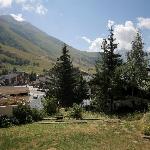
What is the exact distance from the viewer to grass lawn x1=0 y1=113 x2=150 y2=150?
30.0 meters

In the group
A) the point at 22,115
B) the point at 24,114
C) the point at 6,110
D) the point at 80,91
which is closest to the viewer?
the point at 22,115

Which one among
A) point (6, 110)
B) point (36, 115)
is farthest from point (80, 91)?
point (6, 110)

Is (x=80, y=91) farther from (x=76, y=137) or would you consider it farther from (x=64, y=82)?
(x=76, y=137)

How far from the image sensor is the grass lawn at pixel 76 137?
30047 mm

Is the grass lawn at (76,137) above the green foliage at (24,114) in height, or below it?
below

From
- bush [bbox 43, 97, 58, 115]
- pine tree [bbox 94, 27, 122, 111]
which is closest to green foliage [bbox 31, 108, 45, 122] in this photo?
bush [bbox 43, 97, 58, 115]

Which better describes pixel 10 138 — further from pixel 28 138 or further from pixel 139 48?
pixel 139 48

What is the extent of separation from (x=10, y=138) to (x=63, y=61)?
99.5ft

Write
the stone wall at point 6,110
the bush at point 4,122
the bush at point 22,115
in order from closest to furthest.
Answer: the bush at point 4,122 < the bush at point 22,115 < the stone wall at point 6,110

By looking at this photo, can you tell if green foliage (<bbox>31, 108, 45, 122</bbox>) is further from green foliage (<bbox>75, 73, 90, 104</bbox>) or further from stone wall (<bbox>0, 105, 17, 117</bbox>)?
green foliage (<bbox>75, 73, 90, 104</bbox>)

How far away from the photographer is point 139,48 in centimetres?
7481

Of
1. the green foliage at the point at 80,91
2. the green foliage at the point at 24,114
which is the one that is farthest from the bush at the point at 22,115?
the green foliage at the point at 80,91

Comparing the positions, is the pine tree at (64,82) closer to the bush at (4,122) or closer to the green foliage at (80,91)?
the green foliage at (80,91)

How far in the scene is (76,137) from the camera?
3256 centimetres
